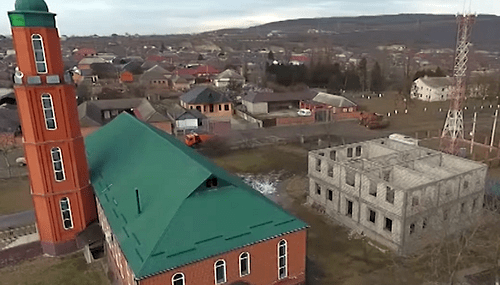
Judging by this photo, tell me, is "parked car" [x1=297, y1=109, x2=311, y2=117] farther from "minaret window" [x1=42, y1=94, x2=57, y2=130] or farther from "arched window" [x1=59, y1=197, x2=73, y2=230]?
"minaret window" [x1=42, y1=94, x2=57, y2=130]

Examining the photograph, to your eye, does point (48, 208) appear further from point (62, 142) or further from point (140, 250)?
point (140, 250)

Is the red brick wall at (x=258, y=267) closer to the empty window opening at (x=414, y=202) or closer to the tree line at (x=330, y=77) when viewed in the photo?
the empty window opening at (x=414, y=202)

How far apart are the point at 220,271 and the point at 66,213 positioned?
13612mm

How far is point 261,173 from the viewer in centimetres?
4222

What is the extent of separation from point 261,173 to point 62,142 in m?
22.7

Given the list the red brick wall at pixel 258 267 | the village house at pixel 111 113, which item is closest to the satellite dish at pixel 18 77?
the red brick wall at pixel 258 267

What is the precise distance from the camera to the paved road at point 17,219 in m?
31.0

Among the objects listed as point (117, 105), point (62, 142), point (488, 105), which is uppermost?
point (62, 142)

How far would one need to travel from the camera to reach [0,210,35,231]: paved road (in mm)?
31047

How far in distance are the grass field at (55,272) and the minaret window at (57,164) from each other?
5.86 meters

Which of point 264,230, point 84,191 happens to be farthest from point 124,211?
point 264,230

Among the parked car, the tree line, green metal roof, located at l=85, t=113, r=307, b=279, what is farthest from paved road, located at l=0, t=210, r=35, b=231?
the tree line

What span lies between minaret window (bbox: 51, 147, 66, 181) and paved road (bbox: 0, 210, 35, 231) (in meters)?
9.38

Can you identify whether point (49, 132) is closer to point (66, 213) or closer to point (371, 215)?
point (66, 213)
